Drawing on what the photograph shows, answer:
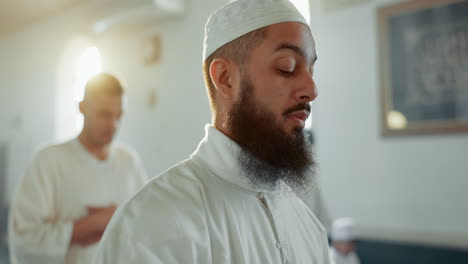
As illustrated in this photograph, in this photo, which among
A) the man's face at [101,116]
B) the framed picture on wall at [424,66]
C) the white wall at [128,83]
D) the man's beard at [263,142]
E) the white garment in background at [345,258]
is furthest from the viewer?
the white garment in background at [345,258]

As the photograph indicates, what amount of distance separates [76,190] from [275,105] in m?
1.21

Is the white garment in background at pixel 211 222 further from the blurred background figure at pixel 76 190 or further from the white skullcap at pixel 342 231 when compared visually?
the white skullcap at pixel 342 231

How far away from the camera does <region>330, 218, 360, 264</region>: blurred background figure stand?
359 cm

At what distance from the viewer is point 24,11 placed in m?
3.20

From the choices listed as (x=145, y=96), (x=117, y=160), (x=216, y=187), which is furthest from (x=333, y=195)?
(x=216, y=187)

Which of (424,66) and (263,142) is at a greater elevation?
(424,66)

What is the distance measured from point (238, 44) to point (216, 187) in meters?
0.42

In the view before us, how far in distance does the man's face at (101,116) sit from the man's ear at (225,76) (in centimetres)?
91

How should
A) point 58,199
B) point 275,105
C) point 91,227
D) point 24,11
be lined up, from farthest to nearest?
point 24,11
point 58,199
point 91,227
point 275,105

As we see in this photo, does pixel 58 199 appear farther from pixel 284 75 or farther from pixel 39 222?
pixel 284 75

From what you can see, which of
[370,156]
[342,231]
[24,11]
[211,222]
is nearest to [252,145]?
[211,222]

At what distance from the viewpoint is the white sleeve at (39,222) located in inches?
64.7

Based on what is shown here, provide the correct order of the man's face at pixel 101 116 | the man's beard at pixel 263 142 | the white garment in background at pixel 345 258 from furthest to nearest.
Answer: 1. the white garment in background at pixel 345 258
2. the man's face at pixel 101 116
3. the man's beard at pixel 263 142

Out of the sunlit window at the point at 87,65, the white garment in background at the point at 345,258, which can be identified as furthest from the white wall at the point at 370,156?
the sunlit window at the point at 87,65
